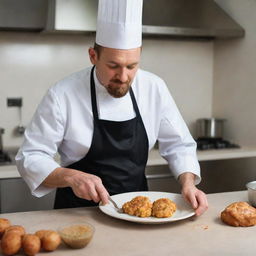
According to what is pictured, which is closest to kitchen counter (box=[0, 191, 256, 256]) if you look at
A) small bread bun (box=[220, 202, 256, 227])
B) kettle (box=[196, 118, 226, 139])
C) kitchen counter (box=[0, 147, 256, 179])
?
small bread bun (box=[220, 202, 256, 227])

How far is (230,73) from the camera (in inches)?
126

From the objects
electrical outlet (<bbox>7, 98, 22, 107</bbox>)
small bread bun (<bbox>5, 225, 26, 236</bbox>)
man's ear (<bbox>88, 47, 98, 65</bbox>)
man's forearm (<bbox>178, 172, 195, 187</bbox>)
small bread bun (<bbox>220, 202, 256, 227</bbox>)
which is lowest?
small bread bun (<bbox>5, 225, 26, 236</bbox>)

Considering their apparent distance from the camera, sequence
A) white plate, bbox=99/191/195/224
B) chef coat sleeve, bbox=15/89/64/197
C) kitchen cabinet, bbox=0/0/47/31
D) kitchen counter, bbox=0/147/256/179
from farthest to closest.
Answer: kitchen counter, bbox=0/147/256/179
kitchen cabinet, bbox=0/0/47/31
chef coat sleeve, bbox=15/89/64/197
white plate, bbox=99/191/195/224

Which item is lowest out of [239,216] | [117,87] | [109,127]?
[239,216]

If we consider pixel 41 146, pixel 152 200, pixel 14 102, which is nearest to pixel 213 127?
pixel 14 102

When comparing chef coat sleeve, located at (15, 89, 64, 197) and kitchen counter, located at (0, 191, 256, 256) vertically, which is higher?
chef coat sleeve, located at (15, 89, 64, 197)

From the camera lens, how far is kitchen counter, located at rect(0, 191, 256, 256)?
1.22 metres

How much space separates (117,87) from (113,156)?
29cm

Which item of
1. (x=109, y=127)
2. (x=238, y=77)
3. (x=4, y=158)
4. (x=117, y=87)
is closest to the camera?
(x=117, y=87)

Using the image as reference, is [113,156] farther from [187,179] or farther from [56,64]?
[56,64]

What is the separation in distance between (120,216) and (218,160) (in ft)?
5.40

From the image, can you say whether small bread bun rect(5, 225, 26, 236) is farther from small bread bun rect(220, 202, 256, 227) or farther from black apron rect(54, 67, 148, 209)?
small bread bun rect(220, 202, 256, 227)

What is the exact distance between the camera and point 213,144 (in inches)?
119

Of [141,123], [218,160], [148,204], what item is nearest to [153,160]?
[218,160]
